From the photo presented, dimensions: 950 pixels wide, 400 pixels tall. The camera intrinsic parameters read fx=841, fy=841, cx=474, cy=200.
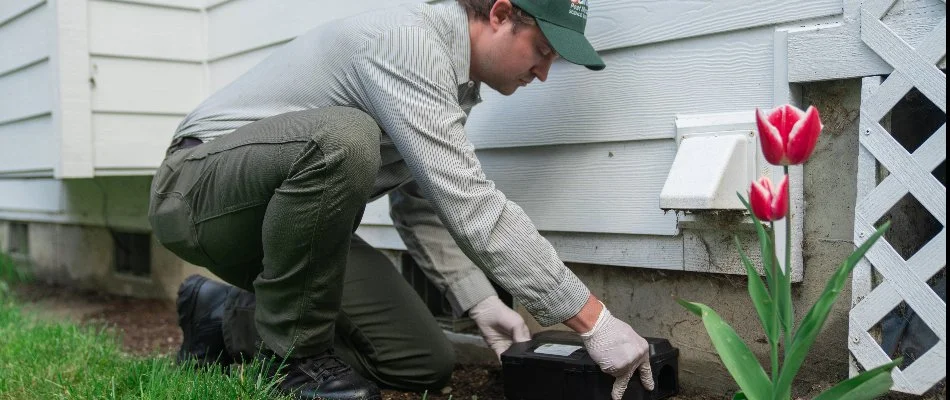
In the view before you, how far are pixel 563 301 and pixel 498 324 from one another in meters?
0.53

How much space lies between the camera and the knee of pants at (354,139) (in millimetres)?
1801

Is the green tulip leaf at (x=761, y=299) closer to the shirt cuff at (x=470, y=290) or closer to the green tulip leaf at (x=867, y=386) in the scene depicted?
the green tulip leaf at (x=867, y=386)

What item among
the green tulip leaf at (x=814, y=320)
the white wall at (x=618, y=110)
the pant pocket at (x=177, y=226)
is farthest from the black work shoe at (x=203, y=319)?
the green tulip leaf at (x=814, y=320)

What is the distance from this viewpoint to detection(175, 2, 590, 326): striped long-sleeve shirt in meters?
1.77

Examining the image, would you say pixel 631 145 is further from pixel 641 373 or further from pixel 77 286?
pixel 77 286

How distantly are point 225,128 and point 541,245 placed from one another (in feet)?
3.12

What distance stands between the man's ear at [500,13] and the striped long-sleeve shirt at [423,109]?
0.07m

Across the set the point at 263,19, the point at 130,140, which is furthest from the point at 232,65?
the point at 130,140

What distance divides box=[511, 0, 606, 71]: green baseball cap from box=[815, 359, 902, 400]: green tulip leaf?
2.93ft

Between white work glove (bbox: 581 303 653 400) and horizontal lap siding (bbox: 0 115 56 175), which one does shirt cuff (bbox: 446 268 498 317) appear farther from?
horizontal lap siding (bbox: 0 115 56 175)

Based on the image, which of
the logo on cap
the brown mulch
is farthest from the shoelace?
the logo on cap

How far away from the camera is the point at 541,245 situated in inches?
70.0

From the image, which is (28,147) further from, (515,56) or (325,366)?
(515,56)

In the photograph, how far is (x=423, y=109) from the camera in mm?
1819
